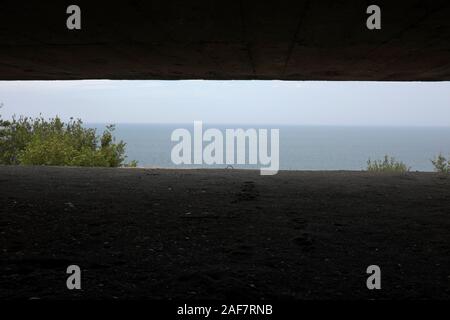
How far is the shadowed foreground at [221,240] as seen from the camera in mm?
3471

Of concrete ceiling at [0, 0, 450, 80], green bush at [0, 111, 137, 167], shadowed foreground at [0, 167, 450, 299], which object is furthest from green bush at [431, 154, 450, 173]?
shadowed foreground at [0, 167, 450, 299]

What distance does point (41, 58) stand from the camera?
846cm

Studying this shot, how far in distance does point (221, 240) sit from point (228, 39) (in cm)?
346

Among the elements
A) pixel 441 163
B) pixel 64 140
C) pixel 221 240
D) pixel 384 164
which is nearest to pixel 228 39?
pixel 221 240

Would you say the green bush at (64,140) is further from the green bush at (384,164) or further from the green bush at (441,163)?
the green bush at (441,163)

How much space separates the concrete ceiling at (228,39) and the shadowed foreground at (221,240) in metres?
2.64

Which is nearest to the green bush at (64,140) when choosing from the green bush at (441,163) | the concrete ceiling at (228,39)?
the concrete ceiling at (228,39)

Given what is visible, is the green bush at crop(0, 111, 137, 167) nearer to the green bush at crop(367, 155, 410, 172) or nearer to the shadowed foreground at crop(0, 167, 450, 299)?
the shadowed foreground at crop(0, 167, 450, 299)

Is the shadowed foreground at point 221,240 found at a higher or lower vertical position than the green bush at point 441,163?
lower

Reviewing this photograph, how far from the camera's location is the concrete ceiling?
530 cm

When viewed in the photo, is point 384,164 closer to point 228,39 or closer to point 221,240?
point 228,39

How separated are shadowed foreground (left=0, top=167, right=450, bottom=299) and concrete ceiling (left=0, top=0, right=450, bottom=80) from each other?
2.64m

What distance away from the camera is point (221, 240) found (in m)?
4.85

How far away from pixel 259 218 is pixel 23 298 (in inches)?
138
